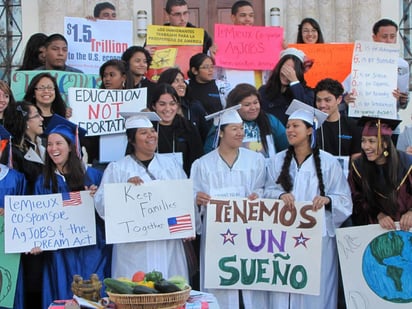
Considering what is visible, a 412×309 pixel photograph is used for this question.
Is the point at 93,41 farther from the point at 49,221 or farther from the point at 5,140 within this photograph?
the point at 49,221

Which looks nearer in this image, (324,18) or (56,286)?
(56,286)

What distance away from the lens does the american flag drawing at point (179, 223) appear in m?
6.97

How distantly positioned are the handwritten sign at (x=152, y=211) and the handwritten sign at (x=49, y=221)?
0.37 meters

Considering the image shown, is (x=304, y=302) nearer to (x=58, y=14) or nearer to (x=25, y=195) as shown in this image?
(x=25, y=195)

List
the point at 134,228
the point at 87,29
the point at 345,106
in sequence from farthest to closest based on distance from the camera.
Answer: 1. the point at 87,29
2. the point at 345,106
3. the point at 134,228

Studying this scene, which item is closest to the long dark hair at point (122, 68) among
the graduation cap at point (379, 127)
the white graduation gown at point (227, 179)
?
the white graduation gown at point (227, 179)

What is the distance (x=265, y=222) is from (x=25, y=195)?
2.07 metres

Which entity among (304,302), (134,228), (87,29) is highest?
(87,29)

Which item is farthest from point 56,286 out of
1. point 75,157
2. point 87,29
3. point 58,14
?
point 58,14

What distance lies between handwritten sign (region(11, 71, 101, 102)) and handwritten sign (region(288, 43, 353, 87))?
2281 millimetres

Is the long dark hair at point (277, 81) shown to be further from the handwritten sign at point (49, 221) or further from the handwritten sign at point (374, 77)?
the handwritten sign at point (49, 221)

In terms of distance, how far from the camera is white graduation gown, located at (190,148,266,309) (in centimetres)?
708

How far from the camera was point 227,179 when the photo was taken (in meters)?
7.16

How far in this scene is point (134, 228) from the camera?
6910 mm
